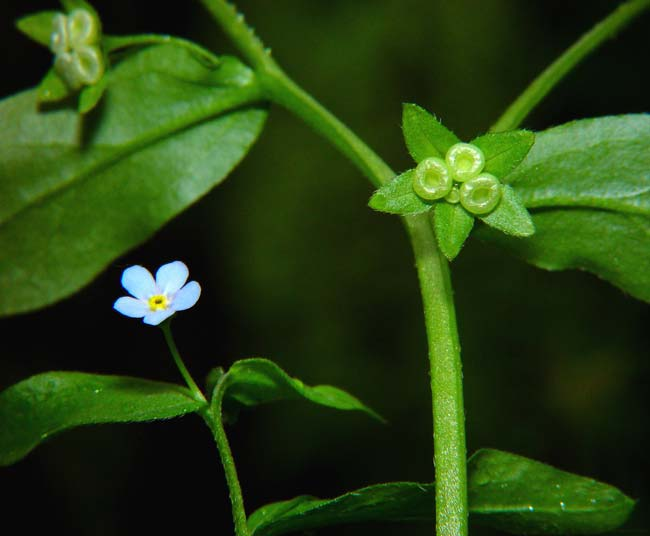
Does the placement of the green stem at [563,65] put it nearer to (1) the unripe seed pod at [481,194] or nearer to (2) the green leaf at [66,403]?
(1) the unripe seed pod at [481,194]

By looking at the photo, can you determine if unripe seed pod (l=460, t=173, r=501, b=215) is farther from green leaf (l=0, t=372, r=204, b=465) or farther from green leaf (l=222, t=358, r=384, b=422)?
green leaf (l=0, t=372, r=204, b=465)

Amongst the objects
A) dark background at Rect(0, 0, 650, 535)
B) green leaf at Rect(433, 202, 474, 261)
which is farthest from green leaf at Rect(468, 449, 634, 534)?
dark background at Rect(0, 0, 650, 535)

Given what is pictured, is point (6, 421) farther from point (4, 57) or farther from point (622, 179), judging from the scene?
point (4, 57)

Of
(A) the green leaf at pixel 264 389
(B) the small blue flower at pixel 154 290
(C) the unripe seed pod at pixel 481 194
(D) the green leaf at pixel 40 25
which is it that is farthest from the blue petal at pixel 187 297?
(D) the green leaf at pixel 40 25

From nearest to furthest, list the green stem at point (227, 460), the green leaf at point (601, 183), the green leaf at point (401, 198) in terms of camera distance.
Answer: the green stem at point (227, 460) → the green leaf at point (401, 198) → the green leaf at point (601, 183)

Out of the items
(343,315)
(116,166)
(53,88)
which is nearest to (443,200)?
(116,166)

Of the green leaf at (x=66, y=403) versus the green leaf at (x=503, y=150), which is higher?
the green leaf at (x=503, y=150)
